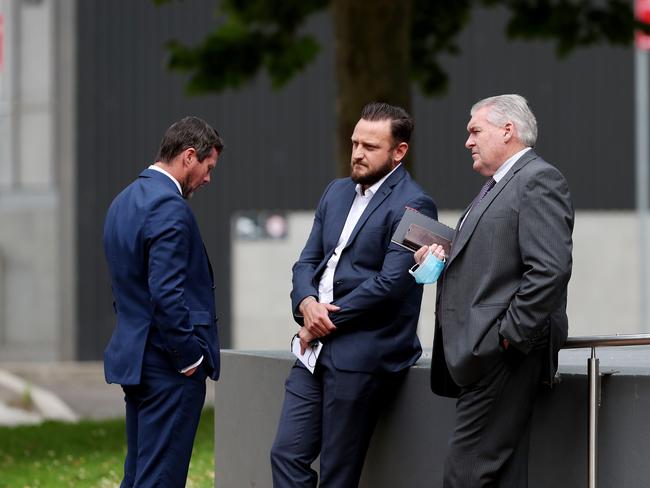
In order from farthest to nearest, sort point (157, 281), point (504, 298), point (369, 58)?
point (369, 58) < point (157, 281) < point (504, 298)

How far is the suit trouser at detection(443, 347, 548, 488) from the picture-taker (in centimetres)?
468

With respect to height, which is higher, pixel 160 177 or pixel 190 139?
pixel 190 139

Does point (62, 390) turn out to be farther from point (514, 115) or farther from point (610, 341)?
point (610, 341)

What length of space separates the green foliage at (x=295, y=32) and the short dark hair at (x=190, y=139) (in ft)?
28.9

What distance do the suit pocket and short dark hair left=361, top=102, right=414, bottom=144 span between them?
39.8 inches

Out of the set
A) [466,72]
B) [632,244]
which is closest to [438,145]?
[466,72]

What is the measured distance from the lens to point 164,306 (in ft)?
16.9

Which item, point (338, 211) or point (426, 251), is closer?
point (426, 251)

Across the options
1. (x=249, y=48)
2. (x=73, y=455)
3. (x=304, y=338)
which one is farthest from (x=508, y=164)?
(x=249, y=48)

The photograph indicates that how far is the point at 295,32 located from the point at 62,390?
279 inches

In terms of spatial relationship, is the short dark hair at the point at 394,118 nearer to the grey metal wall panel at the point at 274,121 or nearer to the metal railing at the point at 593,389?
the metal railing at the point at 593,389

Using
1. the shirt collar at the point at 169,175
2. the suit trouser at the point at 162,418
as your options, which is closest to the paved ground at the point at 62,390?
the suit trouser at the point at 162,418

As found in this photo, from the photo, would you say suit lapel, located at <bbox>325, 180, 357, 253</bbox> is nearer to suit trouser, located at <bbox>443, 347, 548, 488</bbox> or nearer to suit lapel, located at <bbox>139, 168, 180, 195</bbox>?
suit lapel, located at <bbox>139, 168, 180, 195</bbox>

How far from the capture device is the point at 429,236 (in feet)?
16.6
